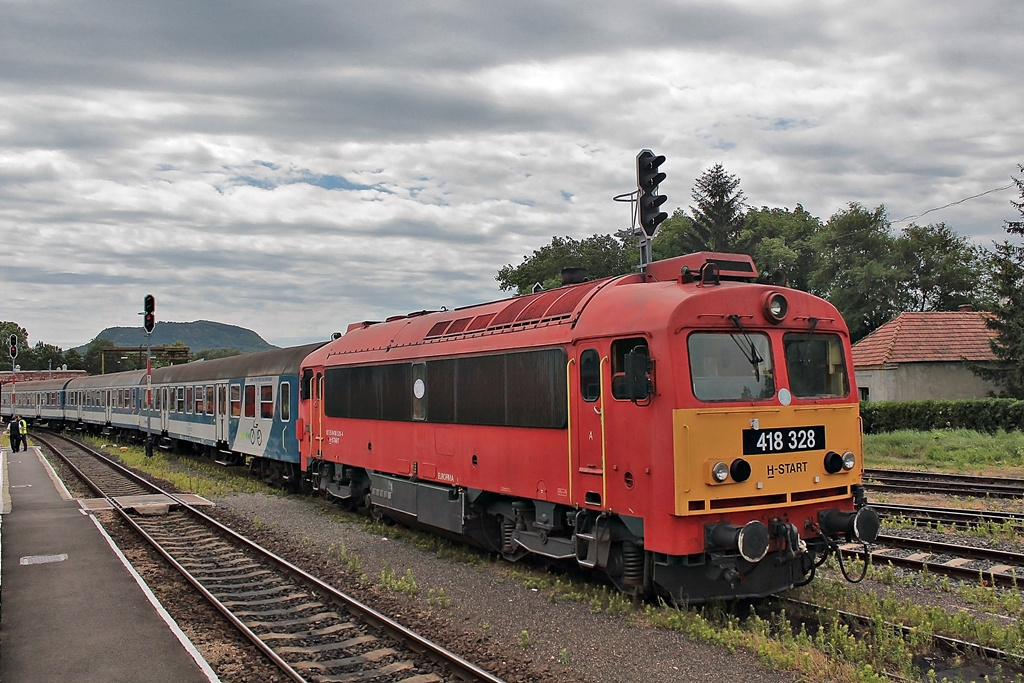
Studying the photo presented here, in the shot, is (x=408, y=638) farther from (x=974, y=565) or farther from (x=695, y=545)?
(x=974, y=565)

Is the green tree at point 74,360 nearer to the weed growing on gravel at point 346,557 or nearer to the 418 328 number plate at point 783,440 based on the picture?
the weed growing on gravel at point 346,557

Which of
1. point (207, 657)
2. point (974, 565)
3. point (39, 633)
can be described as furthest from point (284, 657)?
point (974, 565)

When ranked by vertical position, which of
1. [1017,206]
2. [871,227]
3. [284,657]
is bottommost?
[284,657]

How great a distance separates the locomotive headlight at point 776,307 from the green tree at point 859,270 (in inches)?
1780

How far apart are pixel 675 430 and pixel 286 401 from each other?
44.7 feet

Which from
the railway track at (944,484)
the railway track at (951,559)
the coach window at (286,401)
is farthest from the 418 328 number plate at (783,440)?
the coach window at (286,401)

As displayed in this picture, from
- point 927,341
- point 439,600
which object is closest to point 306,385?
point 439,600

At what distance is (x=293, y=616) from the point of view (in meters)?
9.68

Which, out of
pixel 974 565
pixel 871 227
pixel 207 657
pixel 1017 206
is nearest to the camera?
pixel 207 657

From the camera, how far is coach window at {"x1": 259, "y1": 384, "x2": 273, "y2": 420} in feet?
69.2

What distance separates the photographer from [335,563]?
39.5 ft

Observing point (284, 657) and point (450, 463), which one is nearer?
point (284, 657)

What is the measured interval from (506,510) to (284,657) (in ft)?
12.2

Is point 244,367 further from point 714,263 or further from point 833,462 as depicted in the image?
point 833,462
